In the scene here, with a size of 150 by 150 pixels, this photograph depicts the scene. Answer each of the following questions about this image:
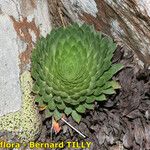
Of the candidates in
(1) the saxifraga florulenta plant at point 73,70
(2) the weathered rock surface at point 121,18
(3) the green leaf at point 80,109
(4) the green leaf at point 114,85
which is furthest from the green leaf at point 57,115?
(2) the weathered rock surface at point 121,18

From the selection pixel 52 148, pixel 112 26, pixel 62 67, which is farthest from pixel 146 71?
pixel 52 148

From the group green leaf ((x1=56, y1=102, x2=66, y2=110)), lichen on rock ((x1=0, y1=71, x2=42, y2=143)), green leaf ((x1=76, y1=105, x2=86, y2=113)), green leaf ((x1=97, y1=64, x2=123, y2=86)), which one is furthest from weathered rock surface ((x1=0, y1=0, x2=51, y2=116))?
green leaf ((x1=97, y1=64, x2=123, y2=86))

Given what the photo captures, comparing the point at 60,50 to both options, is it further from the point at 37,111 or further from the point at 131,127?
the point at 131,127

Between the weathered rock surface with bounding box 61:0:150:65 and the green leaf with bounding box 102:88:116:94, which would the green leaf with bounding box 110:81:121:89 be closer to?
the green leaf with bounding box 102:88:116:94

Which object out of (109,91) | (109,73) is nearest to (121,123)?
(109,91)

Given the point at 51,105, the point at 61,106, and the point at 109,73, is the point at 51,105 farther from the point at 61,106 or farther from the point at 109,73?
the point at 109,73

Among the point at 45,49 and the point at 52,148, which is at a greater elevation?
the point at 45,49

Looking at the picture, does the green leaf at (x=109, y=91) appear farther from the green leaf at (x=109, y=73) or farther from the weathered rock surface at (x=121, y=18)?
the weathered rock surface at (x=121, y=18)
